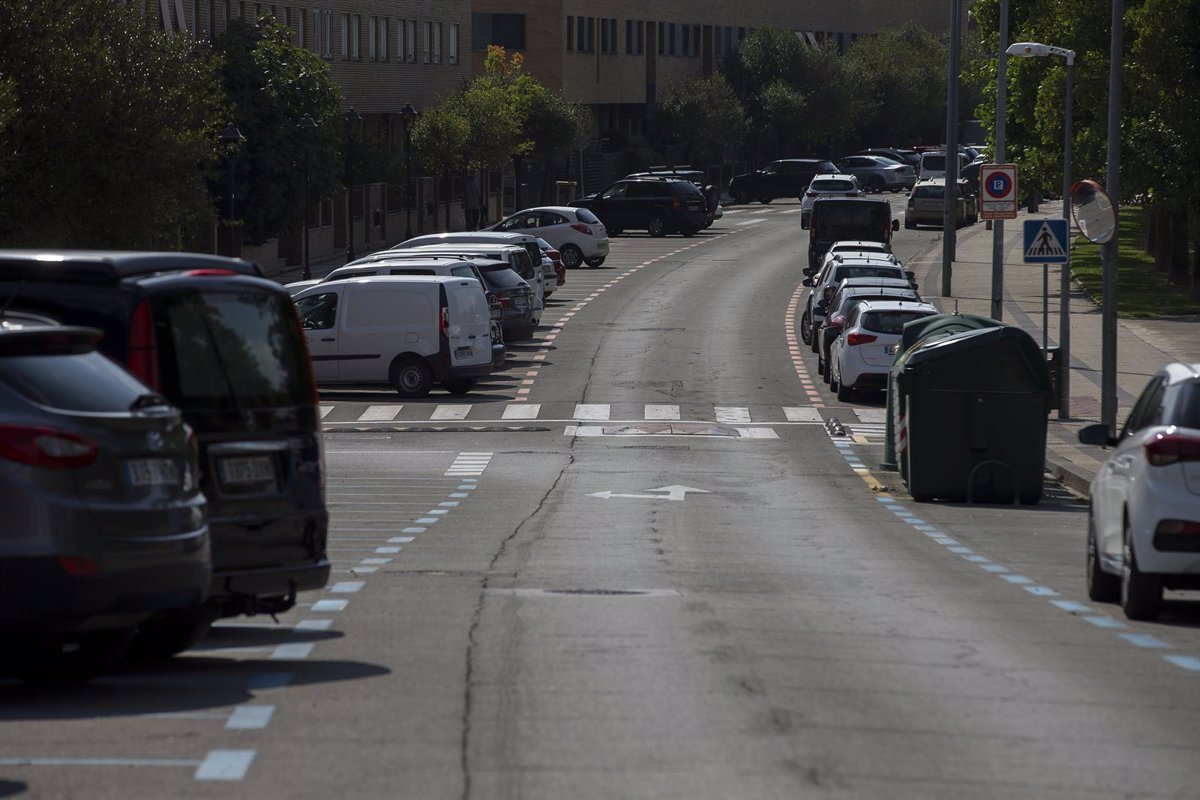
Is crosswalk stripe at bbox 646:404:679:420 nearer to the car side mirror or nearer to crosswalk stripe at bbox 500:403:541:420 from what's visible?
crosswalk stripe at bbox 500:403:541:420

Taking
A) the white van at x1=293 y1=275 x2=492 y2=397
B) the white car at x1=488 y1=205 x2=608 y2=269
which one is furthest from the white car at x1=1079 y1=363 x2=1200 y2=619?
the white car at x1=488 y1=205 x2=608 y2=269

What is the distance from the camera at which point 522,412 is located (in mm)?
31094

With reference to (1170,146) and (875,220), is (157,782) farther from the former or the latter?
(875,220)

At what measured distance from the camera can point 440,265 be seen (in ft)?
118

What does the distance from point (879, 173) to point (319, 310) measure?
65814mm

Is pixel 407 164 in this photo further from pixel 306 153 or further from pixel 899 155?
pixel 899 155

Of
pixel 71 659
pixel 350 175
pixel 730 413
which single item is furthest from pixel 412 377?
pixel 350 175

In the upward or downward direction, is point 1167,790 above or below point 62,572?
below

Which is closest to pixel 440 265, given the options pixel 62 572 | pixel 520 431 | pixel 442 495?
pixel 520 431

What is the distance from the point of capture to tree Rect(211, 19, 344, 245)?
53.5 meters

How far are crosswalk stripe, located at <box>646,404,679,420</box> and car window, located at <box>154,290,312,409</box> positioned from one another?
64.2ft

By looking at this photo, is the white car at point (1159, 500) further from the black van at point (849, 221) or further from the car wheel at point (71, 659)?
the black van at point (849, 221)

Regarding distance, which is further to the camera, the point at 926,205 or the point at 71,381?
the point at 926,205

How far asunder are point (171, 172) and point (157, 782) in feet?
94.0
